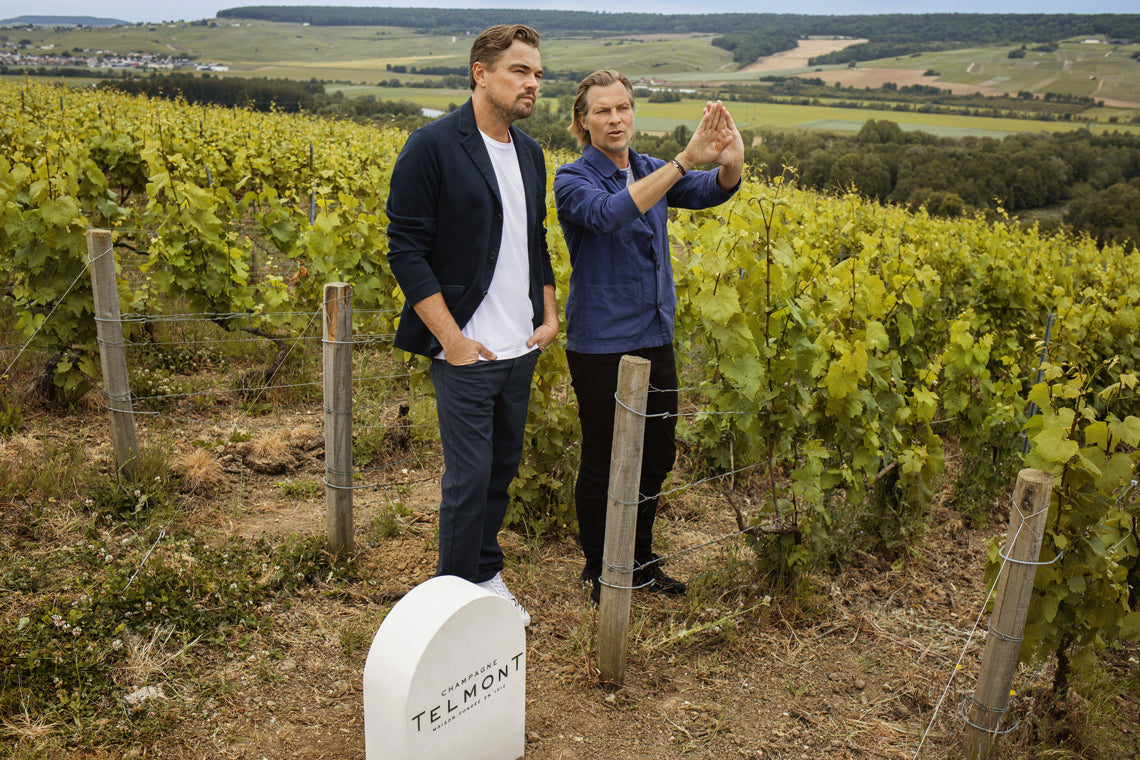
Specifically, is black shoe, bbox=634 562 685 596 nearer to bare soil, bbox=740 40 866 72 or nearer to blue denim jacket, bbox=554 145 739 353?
blue denim jacket, bbox=554 145 739 353

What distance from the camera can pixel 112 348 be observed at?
11.0 ft

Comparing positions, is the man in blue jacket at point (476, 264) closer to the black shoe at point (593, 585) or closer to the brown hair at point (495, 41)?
the brown hair at point (495, 41)

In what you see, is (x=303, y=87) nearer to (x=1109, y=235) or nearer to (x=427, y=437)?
(x=1109, y=235)

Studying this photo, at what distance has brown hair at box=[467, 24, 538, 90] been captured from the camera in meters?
2.27

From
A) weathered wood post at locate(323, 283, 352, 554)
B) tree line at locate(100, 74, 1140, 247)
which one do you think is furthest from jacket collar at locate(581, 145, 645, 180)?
tree line at locate(100, 74, 1140, 247)

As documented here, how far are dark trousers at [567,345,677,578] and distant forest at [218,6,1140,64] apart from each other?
2637 inches

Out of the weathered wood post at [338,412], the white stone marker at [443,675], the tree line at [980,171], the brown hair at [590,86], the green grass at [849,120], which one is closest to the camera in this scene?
the white stone marker at [443,675]

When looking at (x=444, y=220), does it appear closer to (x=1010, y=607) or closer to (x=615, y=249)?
(x=615, y=249)

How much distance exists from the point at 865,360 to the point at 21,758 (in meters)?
2.85

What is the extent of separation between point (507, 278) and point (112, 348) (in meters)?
2.00

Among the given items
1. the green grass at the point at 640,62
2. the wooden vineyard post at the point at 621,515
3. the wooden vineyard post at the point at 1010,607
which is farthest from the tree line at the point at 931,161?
the wooden vineyard post at the point at 1010,607

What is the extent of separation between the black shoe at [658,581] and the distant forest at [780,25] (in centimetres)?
6700

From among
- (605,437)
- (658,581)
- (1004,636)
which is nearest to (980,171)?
(658,581)

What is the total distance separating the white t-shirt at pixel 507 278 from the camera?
7.97 feet
